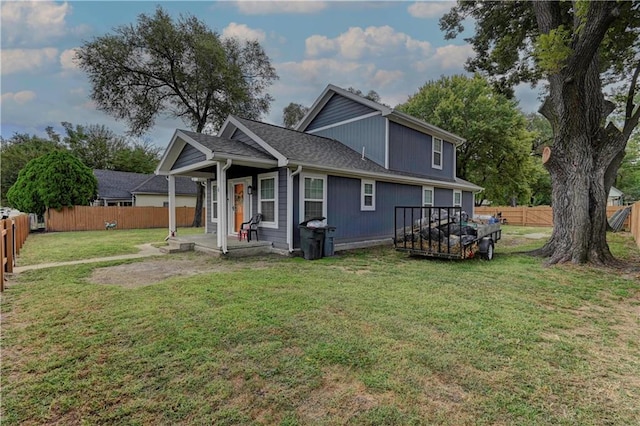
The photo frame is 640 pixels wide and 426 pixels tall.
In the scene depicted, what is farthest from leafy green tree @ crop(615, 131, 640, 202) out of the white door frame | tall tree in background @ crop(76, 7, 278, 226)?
the white door frame

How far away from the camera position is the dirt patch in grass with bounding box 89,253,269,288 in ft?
19.7

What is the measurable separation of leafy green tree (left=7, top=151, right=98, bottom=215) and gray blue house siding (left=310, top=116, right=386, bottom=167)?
15432 mm

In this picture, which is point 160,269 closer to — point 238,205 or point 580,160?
→ point 238,205

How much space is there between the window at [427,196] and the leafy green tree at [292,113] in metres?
21.3

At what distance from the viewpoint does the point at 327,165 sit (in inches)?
360

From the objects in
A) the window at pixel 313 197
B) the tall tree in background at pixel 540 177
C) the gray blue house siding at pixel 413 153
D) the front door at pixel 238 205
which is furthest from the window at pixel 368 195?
the tall tree in background at pixel 540 177

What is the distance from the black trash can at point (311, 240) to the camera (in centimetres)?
835

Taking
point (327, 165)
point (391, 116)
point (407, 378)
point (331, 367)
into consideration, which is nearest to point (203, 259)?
point (327, 165)

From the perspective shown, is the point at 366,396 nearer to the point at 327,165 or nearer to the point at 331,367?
the point at 331,367

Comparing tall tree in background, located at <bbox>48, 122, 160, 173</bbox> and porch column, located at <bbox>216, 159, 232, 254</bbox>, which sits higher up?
tall tree in background, located at <bbox>48, 122, 160, 173</bbox>

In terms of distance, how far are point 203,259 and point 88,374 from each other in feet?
18.6

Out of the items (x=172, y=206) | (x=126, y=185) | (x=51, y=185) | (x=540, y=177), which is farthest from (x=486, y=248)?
(x=540, y=177)

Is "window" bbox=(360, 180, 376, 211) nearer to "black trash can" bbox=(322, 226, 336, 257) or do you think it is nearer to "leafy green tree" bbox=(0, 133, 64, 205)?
"black trash can" bbox=(322, 226, 336, 257)

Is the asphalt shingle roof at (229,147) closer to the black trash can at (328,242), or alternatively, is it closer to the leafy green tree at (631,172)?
the black trash can at (328,242)
